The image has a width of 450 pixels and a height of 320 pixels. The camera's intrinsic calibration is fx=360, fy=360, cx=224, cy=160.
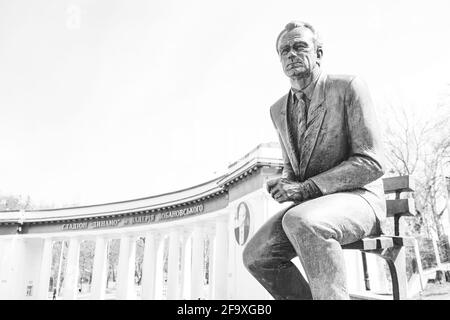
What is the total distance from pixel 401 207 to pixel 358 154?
93 cm

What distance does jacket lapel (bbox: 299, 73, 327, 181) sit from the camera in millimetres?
2564

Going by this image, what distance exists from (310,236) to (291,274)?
0.74 m

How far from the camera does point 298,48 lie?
255cm

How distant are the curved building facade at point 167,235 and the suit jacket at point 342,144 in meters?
15.1

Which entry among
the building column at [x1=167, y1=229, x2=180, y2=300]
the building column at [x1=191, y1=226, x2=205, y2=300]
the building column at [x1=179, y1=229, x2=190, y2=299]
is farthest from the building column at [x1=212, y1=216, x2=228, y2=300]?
the building column at [x1=179, y1=229, x2=190, y2=299]

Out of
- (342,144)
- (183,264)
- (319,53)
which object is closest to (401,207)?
(342,144)

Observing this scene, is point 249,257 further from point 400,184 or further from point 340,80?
point 400,184

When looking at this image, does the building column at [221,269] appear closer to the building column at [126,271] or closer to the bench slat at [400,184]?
the building column at [126,271]

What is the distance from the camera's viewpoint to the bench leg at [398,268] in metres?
2.60

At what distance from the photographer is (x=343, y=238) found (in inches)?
83.7

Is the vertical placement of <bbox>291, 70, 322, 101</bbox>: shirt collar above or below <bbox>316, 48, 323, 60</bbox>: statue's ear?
below

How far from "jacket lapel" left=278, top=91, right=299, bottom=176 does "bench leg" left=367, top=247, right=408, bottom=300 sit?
0.89m

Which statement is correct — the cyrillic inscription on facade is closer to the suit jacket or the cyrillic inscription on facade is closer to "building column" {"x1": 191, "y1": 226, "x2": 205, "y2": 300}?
"building column" {"x1": 191, "y1": 226, "x2": 205, "y2": 300}

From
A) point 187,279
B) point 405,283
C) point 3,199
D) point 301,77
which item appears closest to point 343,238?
point 405,283
